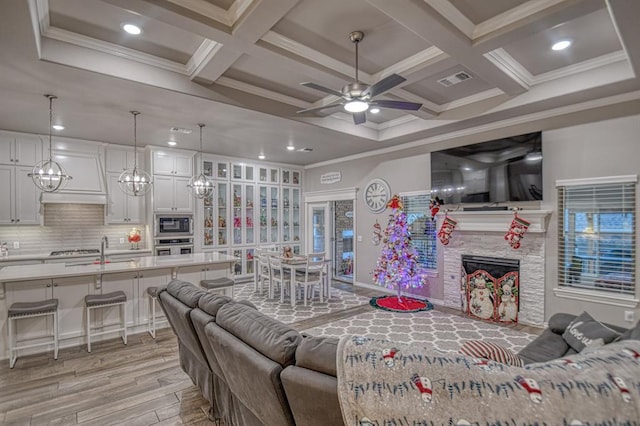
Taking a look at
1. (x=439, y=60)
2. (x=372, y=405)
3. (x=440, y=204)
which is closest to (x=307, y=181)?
(x=440, y=204)

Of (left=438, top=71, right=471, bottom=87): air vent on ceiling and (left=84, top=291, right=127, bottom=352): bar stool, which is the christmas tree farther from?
(left=84, top=291, right=127, bottom=352): bar stool

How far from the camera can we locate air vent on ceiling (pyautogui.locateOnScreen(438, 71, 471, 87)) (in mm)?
3984

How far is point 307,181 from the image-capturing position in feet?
29.5

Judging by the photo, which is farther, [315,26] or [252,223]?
[252,223]

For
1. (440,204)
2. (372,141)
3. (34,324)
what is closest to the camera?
(34,324)

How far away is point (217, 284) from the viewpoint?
4.76 m

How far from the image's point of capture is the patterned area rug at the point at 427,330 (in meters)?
4.15

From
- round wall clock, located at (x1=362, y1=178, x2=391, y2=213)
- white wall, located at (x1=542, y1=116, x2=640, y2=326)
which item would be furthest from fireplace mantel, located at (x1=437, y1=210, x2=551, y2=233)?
round wall clock, located at (x1=362, y1=178, x2=391, y2=213)

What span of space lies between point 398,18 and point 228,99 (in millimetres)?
2310

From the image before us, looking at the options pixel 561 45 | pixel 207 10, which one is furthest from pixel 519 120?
pixel 207 10

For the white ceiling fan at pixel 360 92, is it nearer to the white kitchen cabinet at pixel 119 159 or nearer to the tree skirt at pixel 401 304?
the tree skirt at pixel 401 304

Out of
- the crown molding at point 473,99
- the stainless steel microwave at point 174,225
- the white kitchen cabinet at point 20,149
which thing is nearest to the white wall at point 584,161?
the crown molding at point 473,99

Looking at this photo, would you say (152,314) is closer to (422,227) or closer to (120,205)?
(120,205)

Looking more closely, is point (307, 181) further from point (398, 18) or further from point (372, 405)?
point (372, 405)
